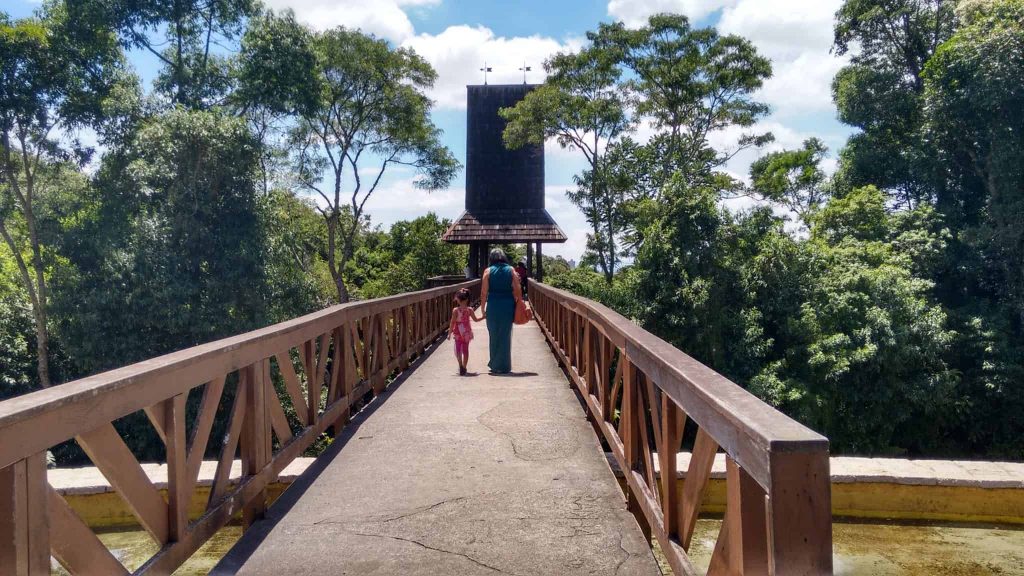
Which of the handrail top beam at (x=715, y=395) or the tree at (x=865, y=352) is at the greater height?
the handrail top beam at (x=715, y=395)

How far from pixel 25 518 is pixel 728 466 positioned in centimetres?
199

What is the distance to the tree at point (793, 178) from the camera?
37.8m

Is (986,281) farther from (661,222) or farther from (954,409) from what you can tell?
(661,222)

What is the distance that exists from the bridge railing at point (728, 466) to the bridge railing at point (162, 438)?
195 cm

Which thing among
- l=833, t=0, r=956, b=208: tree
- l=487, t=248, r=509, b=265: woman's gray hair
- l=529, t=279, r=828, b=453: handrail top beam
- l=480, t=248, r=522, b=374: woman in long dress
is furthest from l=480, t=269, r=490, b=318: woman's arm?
l=833, t=0, r=956, b=208: tree

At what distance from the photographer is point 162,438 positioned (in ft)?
11.1

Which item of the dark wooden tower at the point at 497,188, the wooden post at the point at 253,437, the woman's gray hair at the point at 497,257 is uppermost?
the dark wooden tower at the point at 497,188

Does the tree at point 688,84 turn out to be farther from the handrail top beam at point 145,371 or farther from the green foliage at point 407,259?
the handrail top beam at point 145,371

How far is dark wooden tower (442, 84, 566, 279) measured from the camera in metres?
32.4

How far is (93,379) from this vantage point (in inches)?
114

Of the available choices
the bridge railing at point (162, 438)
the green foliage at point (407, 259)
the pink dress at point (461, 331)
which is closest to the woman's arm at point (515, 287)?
the pink dress at point (461, 331)

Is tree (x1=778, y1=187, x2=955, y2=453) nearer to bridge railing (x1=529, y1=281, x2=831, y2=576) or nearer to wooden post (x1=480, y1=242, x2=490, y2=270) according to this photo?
wooden post (x1=480, y1=242, x2=490, y2=270)

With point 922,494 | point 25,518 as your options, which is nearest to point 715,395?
point 25,518

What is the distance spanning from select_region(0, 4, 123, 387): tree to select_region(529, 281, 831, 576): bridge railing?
20146 mm
